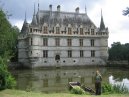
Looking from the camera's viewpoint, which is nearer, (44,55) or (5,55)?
(5,55)

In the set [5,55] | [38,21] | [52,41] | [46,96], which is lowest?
[46,96]

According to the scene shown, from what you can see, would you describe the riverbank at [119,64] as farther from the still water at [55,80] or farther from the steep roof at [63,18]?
the still water at [55,80]

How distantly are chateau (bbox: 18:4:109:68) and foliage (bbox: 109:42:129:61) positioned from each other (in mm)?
3920

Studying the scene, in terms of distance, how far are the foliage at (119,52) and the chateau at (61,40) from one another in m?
3.92

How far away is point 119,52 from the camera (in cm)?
5494

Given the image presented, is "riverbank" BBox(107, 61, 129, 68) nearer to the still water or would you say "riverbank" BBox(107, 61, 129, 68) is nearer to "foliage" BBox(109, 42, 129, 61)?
"foliage" BBox(109, 42, 129, 61)

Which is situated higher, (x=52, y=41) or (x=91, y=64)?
(x=52, y=41)

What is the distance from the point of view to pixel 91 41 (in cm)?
5241

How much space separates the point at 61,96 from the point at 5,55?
17.2 feet

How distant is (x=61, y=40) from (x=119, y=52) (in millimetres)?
11787

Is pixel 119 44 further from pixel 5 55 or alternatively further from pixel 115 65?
pixel 5 55

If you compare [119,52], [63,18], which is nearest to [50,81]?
[63,18]

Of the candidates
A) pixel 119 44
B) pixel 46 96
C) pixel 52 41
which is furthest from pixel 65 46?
pixel 46 96

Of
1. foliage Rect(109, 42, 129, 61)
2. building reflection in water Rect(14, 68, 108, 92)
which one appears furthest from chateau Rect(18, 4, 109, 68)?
building reflection in water Rect(14, 68, 108, 92)
